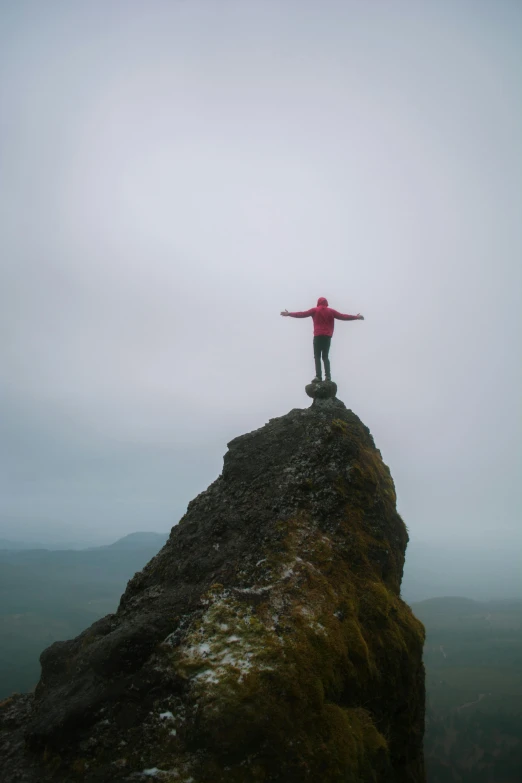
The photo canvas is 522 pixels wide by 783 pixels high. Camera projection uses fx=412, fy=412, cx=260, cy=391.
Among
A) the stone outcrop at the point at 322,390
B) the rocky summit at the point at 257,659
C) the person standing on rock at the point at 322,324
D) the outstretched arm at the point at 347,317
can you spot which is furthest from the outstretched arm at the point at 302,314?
the rocky summit at the point at 257,659

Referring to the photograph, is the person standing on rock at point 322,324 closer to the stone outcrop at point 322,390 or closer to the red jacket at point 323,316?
the red jacket at point 323,316

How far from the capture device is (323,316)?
58.2ft

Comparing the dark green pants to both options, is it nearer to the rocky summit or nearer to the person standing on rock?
the person standing on rock

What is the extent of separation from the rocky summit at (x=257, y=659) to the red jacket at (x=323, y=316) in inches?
226

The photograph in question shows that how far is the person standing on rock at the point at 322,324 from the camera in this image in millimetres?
17609

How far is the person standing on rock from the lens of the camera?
17.6 meters

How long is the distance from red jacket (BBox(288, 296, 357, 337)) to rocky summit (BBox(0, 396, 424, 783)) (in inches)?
226

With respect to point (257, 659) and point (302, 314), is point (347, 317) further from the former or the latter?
point (257, 659)

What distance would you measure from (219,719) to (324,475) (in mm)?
6785

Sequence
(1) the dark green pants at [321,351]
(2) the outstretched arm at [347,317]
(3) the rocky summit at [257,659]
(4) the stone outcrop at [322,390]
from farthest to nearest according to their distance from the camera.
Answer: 1. (1) the dark green pants at [321,351]
2. (2) the outstretched arm at [347,317]
3. (4) the stone outcrop at [322,390]
4. (3) the rocky summit at [257,659]

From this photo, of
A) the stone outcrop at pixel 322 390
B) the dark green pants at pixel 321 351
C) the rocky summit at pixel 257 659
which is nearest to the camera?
the rocky summit at pixel 257 659

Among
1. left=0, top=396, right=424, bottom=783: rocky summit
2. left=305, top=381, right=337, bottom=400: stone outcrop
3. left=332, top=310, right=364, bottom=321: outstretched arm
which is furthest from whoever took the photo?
left=332, top=310, right=364, bottom=321: outstretched arm

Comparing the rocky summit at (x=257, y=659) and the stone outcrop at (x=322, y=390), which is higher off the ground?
the stone outcrop at (x=322, y=390)

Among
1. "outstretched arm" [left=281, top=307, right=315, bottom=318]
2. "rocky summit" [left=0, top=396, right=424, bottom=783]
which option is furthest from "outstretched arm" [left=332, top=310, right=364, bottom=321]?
"rocky summit" [left=0, top=396, right=424, bottom=783]
